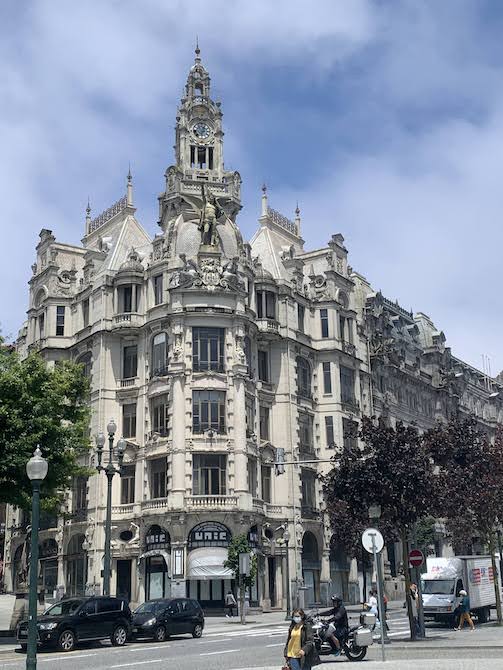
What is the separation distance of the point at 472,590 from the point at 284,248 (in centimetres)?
3672

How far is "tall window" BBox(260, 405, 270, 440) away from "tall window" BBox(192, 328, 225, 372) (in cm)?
630

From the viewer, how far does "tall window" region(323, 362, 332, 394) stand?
64.2m

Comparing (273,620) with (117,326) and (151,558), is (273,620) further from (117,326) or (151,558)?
(117,326)

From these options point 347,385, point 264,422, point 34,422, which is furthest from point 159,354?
point 34,422

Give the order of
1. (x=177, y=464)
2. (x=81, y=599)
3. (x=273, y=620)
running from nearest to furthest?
(x=81, y=599), (x=273, y=620), (x=177, y=464)

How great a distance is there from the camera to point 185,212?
61.4m

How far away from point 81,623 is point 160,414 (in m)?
26.6

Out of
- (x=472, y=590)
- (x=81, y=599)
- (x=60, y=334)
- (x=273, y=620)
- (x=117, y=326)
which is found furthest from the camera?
(x=60, y=334)

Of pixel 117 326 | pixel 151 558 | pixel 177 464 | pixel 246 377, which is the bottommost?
pixel 151 558

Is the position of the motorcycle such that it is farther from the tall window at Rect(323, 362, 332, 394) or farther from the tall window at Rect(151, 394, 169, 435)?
the tall window at Rect(323, 362, 332, 394)

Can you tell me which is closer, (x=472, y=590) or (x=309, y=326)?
(x=472, y=590)

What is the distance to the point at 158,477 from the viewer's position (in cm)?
5456

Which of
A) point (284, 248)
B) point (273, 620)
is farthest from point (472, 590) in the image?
point (284, 248)

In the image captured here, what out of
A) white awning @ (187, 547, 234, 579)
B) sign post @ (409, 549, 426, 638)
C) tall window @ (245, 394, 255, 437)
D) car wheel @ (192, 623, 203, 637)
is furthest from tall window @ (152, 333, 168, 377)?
sign post @ (409, 549, 426, 638)
